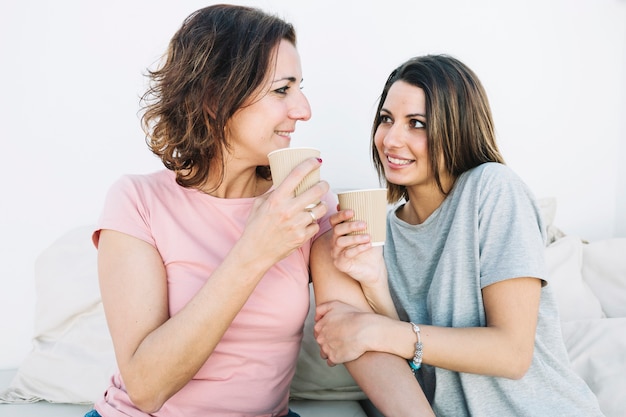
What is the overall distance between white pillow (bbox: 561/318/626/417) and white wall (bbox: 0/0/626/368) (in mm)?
960

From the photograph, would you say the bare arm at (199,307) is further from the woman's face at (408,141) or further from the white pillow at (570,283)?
Result: the white pillow at (570,283)

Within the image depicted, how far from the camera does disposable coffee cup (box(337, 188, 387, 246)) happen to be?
100cm

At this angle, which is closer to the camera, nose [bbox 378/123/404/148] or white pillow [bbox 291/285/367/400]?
nose [bbox 378/123/404/148]

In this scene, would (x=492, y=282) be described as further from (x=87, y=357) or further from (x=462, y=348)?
(x=87, y=357)

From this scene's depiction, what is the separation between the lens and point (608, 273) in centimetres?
187

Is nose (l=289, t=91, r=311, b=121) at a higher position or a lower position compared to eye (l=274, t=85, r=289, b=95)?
lower

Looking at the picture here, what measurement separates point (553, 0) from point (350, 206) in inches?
73.9

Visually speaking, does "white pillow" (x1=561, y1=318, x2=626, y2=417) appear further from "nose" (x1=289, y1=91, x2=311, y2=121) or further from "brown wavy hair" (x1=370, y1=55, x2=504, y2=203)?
"nose" (x1=289, y1=91, x2=311, y2=121)

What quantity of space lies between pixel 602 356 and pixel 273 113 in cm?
119

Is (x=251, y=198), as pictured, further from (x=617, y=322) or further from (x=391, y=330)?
(x=617, y=322)

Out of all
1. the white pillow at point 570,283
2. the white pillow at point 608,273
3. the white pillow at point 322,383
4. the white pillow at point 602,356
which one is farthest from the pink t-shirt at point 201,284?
the white pillow at point 608,273

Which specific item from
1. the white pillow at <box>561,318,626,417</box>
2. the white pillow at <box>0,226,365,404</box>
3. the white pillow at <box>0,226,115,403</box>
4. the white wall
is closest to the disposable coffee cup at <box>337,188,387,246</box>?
the white pillow at <box>0,226,365,404</box>

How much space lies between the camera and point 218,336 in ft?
3.10

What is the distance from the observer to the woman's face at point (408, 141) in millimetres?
1285
